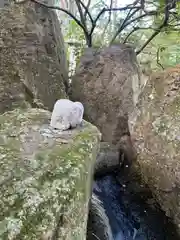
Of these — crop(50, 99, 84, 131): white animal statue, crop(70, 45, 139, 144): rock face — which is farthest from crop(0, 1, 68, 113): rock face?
crop(50, 99, 84, 131): white animal statue

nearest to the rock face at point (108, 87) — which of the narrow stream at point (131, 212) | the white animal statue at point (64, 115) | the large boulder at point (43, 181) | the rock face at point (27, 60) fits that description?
the rock face at point (27, 60)

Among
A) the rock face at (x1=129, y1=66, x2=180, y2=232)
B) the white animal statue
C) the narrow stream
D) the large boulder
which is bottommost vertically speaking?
the narrow stream

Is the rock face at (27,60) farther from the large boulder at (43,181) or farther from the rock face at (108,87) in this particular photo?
the large boulder at (43,181)

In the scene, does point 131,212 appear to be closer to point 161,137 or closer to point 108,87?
point 161,137

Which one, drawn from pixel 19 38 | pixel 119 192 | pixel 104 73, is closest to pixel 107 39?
pixel 104 73

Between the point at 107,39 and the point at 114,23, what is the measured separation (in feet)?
1.08

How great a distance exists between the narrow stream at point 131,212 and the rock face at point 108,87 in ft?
2.26

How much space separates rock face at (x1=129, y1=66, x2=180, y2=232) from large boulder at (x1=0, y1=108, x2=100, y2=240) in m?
0.72

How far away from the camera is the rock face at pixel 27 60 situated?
3156 millimetres

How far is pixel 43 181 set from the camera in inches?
53.3

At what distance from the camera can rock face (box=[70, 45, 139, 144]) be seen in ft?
11.9

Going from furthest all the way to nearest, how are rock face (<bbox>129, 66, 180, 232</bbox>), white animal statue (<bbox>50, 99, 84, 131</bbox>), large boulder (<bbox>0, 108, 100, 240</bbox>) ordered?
rock face (<bbox>129, 66, 180, 232</bbox>)
white animal statue (<bbox>50, 99, 84, 131</bbox>)
large boulder (<bbox>0, 108, 100, 240</bbox>)

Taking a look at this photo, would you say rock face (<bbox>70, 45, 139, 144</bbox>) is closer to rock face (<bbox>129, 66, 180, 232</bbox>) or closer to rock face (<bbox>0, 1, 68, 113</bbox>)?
rock face (<bbox>0, 1, 68, 113</bbox>)

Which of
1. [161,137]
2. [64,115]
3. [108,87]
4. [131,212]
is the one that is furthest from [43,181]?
[108,87]
